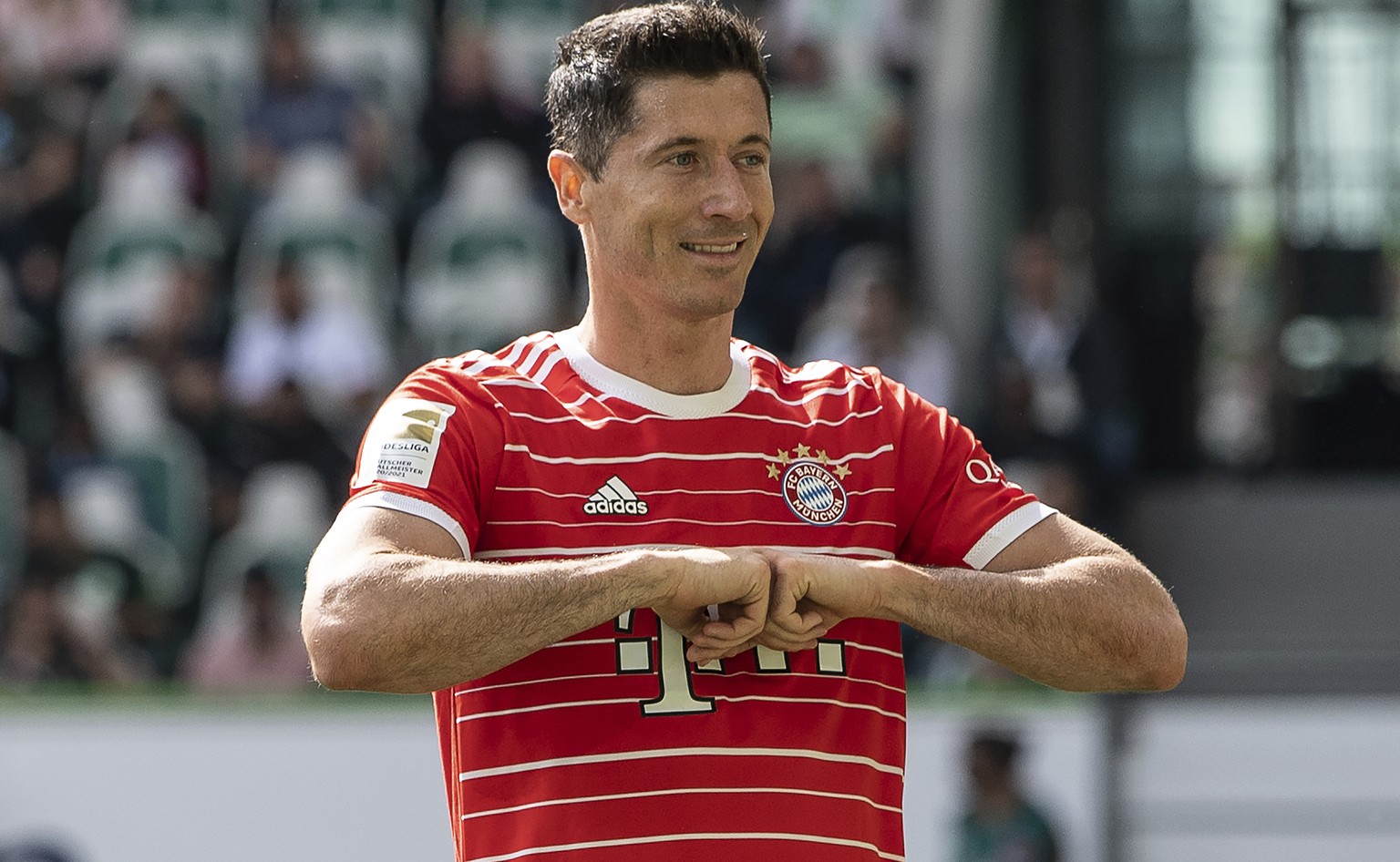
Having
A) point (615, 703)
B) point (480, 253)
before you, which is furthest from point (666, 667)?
point (480, 253)

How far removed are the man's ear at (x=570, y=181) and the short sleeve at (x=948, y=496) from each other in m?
0.53

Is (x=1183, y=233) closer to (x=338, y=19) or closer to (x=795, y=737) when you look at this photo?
(x=338, y=19)

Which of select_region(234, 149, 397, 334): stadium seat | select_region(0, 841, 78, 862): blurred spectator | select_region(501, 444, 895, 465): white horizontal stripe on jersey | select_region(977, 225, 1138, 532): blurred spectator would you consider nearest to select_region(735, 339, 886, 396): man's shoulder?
select_region(501, 444, 895, 465): white horizontal stripe on jersey

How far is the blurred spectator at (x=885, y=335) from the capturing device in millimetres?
7816

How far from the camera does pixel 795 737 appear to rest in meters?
2.59

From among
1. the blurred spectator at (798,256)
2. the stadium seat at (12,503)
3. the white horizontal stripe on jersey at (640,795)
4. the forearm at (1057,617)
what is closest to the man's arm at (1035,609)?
the forearm at (1057,617)

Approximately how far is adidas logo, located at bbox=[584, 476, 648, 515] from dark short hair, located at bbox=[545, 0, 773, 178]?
443 millimetres

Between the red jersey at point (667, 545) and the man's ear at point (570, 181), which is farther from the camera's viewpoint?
the man's ear at point (570, 181)

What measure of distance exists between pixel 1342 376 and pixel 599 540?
6989mm

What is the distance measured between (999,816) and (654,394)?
3955mm

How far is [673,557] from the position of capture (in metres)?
2.41

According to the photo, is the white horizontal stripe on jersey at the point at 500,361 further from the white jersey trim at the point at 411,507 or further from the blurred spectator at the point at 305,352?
the blurred spectator at the point at 305,352

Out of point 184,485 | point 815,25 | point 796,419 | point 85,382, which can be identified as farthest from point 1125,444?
point 796,419

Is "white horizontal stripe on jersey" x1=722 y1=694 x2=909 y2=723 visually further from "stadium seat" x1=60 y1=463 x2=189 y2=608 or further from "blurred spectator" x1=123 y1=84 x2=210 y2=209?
"blurred spectator" x1=123 y1=84 x2=210 y2=209
